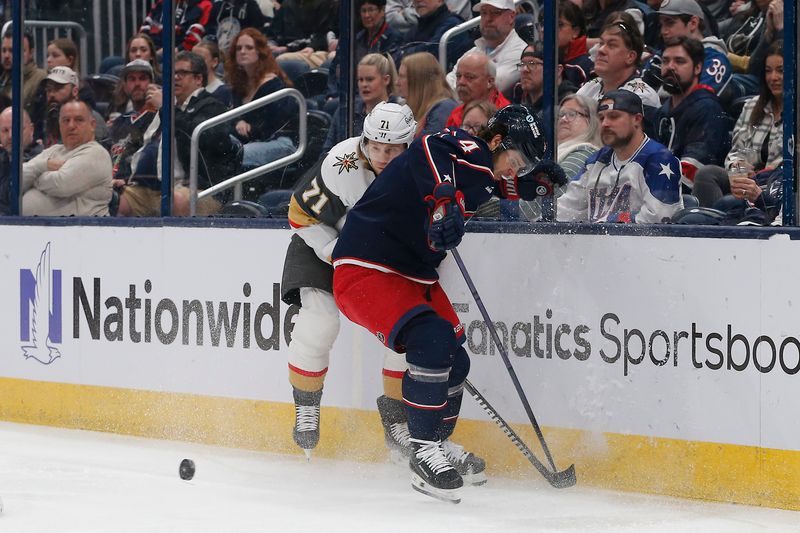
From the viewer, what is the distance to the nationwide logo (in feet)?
22.2

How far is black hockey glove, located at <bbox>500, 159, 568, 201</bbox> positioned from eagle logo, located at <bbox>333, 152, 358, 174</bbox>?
0.59 meters

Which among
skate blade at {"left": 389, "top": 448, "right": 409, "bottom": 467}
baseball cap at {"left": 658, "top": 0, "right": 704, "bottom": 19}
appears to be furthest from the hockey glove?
baseball cap at {"left": 658, "top": 0, "right": 704, "bottom": 19}

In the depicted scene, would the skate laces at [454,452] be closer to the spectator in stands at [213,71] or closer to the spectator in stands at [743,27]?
the spectator in stands at [743,27]

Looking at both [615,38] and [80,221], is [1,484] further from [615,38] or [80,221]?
[615,38]

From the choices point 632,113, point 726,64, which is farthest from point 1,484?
point 726,64

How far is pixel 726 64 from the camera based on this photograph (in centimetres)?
516

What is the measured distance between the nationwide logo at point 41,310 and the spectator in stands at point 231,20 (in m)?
1.22

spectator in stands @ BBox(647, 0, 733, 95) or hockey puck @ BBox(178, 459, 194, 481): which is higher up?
spectator in stands @ BBox(647, 0, 733, 95)

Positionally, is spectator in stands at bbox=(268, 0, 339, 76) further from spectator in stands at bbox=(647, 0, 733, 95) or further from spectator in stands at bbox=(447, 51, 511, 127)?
spectator in stands at bbox=(647, 0, 733, 95)

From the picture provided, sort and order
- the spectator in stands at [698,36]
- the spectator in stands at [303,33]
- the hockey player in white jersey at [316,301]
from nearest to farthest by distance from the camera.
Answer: the spectator in stands at [698,36]
the hockey player in white jersey at [316,301]
the spectator in stands at [303,33]

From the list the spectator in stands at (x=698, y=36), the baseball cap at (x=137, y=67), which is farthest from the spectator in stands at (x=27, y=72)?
the spectator in stands at (x=698, y=36)

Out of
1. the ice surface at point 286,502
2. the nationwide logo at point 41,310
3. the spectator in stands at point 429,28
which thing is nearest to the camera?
the ice surface at point 286,502

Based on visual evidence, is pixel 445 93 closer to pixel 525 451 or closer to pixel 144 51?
pixel 525 451

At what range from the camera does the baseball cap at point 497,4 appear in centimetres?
561
